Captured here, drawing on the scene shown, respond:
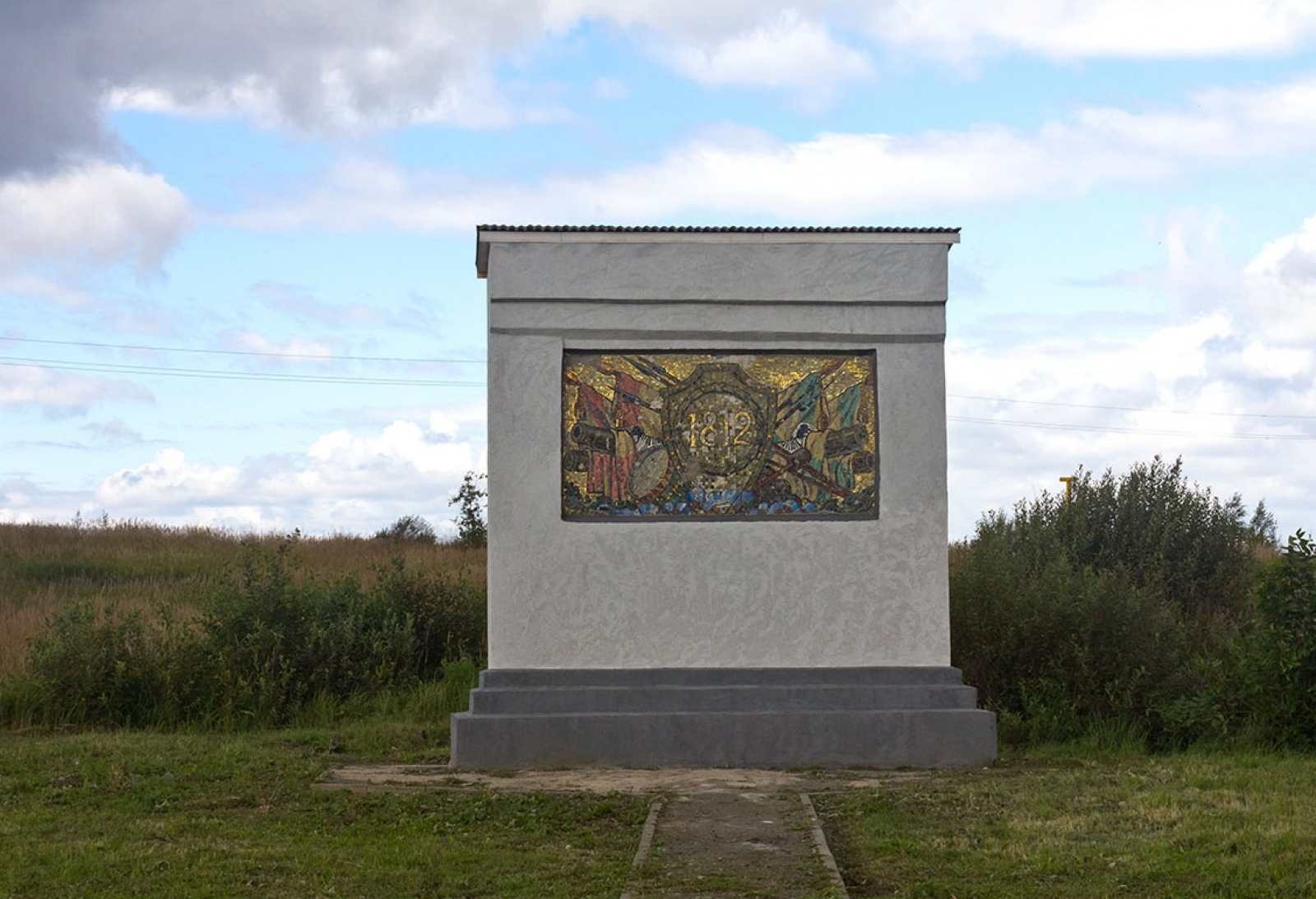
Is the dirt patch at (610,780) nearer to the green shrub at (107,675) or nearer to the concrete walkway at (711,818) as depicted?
the concrete walkway at (711,818)

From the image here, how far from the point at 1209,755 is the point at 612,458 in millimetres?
6011

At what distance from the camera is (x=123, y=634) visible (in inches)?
645

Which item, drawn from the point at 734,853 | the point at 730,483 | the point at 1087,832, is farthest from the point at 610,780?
the point at 1087,832

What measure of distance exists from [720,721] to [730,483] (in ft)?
7.08

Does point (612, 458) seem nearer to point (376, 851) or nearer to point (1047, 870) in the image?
point (376, 851)

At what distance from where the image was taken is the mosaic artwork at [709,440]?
13.4m

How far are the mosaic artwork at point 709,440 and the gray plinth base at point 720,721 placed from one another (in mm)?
1507

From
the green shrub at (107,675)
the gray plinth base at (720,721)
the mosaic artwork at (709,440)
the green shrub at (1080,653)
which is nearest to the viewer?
the gray plinth base at (720,721)

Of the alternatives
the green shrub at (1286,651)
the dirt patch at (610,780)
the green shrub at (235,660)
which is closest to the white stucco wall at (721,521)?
the dirt patch at (610,780)

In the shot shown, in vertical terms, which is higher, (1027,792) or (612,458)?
(612,458)

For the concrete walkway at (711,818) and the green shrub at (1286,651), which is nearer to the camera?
the concrete walkway at (711,818)

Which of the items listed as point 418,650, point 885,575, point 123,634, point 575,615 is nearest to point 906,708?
point 885,575

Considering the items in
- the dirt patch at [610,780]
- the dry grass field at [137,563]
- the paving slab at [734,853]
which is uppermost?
the dry grass field at [137,563]

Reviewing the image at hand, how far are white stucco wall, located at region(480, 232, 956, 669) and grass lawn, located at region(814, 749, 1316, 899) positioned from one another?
6.41 feet
